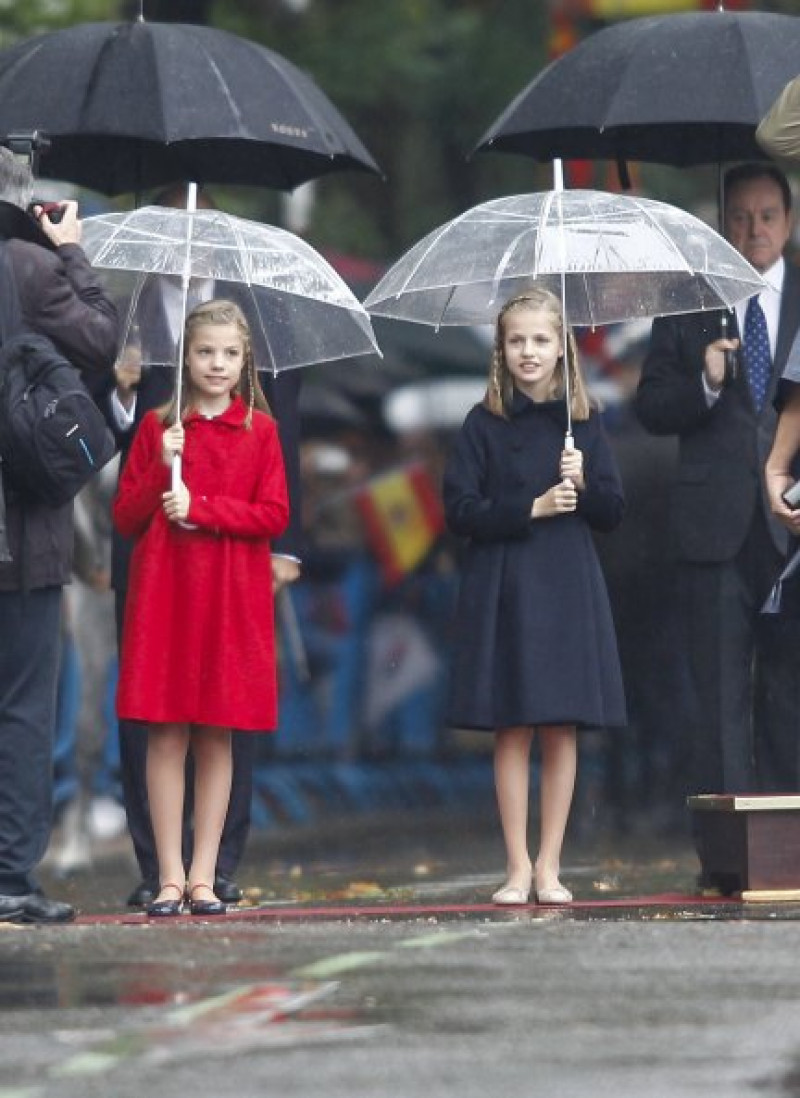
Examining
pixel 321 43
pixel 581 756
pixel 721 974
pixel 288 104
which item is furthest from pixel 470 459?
pixel 321 43

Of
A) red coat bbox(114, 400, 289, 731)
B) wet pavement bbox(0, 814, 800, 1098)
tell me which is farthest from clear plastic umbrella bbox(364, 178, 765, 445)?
wet pavement bbox(0, 814, 800, 1098)

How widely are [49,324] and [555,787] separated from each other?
2.14m

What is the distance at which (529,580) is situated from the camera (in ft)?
33.5

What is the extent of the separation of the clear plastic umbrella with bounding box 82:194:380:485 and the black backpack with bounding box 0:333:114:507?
0.90 meters

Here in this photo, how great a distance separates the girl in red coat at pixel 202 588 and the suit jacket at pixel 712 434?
1387 millimetres

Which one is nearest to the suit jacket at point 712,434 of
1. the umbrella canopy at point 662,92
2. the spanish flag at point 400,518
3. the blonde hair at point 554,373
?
the blonde hair at point 554,373

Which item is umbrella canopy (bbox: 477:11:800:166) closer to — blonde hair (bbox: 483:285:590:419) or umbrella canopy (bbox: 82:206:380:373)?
blonde hair (bbox: 483:285:590:419)

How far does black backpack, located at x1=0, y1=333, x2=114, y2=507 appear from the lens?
9.05 meters

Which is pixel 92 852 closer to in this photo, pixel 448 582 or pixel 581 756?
pixel 581 756

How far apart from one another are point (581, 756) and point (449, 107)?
7260 millimetres

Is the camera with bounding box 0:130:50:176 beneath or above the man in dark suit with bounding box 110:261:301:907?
above

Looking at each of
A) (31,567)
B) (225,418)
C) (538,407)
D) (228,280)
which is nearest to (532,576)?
(538,407)

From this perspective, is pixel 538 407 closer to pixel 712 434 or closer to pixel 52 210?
pixel 712 434

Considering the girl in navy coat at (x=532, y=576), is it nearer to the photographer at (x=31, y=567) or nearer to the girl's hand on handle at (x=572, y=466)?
the girl's hand on handle at (x=572, y=466)
